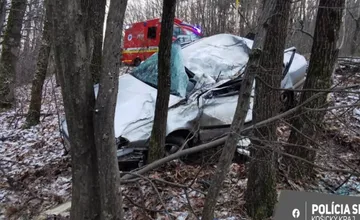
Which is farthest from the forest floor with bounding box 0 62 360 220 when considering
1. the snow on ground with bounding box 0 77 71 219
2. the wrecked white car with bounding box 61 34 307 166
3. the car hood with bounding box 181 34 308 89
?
the car hood with bounding box 181 34 308 89

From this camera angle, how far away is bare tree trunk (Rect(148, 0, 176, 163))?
14.3 ft

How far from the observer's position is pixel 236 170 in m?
4.75

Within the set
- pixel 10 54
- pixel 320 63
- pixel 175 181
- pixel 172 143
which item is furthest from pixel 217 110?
pixel 10 54

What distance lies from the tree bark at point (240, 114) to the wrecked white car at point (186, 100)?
73.7 inches

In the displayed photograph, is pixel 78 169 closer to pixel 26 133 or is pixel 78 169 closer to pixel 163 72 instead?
pixel 163 72

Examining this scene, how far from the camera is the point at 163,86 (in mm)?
4566

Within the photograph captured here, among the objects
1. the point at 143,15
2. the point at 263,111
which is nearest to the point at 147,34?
the point at 143,15

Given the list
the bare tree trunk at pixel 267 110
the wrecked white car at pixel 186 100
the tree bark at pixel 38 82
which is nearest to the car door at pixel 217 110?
the wrecked white car at pixel 186 100

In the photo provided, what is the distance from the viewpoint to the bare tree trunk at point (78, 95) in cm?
234

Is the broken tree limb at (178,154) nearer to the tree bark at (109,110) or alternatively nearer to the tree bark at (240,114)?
the tree bark at (240,114)

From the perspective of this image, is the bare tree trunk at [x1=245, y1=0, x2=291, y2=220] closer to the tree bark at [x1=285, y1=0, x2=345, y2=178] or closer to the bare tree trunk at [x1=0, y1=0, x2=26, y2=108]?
the tree bark at [x1=285, y1=0, x2=345, y2=178]

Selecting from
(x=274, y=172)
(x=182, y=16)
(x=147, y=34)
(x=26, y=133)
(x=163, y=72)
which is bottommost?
(x=26, y=133)

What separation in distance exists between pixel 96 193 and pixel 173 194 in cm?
173

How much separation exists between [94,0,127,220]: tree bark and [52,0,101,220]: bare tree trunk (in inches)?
5.1
